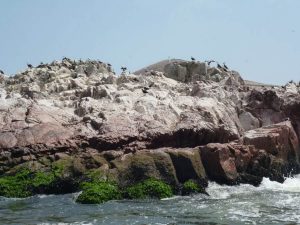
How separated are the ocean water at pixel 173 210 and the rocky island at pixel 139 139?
4.03ft

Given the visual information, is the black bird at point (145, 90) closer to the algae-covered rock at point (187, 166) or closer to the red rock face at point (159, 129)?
the red rock face at point (159, 129)

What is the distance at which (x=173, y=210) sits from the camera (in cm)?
1830

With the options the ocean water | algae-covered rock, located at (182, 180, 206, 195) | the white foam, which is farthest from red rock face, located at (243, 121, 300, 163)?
algae-covered rock, located at (182, 180, 206, 195)

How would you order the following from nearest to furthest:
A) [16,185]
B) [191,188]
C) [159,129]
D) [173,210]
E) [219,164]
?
[173,210] → [191,188] → [16,185] → [219,164] → [159,129]

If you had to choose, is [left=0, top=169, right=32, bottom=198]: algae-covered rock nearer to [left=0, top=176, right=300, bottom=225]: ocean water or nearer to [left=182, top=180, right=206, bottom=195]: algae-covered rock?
[left=0, top=176, right=300, bottom=225]: ocean water

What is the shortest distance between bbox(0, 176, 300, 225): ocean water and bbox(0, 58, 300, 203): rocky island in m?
1.23

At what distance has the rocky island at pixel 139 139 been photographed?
23.1m

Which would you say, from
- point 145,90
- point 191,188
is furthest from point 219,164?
point 145,90

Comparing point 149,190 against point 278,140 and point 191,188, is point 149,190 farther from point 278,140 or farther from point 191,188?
point 278,140

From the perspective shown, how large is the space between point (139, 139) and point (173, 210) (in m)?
8.65

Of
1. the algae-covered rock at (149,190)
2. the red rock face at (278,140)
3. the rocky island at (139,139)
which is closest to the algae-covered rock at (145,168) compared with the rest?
the rocky island at (139,139)

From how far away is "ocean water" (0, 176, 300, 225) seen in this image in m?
16.4

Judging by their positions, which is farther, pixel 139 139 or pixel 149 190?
pixel 139 139

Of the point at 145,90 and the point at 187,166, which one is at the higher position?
the point at 145,90
